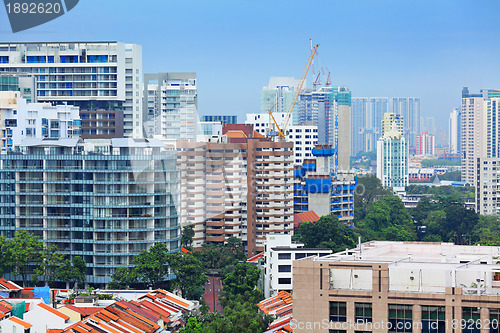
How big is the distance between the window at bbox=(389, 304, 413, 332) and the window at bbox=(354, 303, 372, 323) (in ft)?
0.33

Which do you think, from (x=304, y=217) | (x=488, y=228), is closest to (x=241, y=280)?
(x=304, y=217)

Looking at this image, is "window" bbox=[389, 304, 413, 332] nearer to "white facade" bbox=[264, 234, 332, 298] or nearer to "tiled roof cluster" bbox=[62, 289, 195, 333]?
"tiled roof cluster" bbox=[62, 289, 195, 333]

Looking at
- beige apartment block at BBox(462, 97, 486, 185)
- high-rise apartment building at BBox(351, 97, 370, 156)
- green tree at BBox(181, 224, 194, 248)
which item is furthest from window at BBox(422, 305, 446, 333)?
high-rise apartment building at BBox(351, 97, 370, 156)

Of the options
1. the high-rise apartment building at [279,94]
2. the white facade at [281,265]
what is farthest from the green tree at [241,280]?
Result: the high-rise apartment building at [279,94]

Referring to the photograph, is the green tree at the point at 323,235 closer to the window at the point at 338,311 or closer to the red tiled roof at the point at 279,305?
the red tiled roof at the point at 279,305

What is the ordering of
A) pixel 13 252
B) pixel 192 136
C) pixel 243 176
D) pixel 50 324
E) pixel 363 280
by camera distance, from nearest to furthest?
pixel 363 280 < pixel 50 324 < pixel 13 252 < pixel 192 136 < pixel 243 176

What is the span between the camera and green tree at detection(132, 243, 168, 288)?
9.40 metres

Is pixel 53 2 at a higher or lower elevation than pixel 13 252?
higher

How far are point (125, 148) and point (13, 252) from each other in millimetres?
1592

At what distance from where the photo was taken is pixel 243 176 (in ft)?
43.6

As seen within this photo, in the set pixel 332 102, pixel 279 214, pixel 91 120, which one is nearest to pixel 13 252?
pixel 279 214

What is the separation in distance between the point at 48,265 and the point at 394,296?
6135mm

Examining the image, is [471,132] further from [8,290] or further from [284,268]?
[8,290]

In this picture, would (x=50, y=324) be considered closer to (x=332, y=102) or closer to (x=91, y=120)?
(x=91, y=120)
